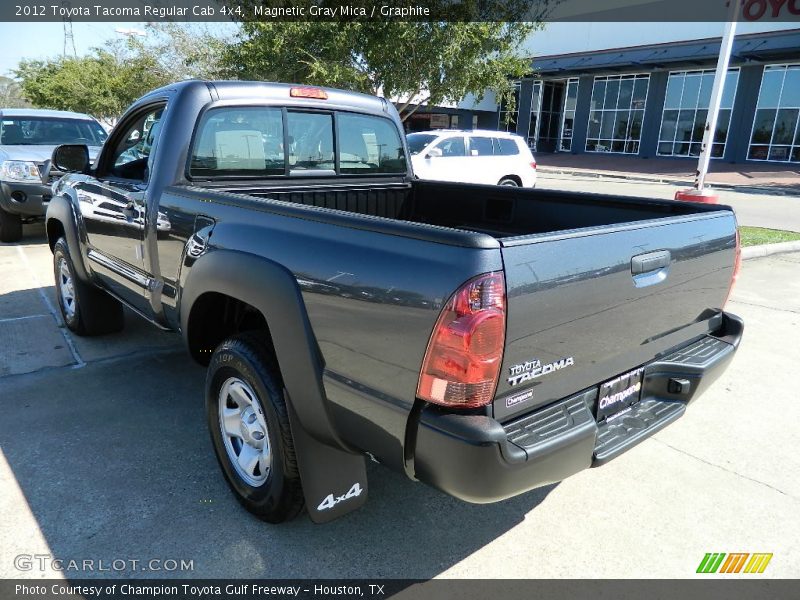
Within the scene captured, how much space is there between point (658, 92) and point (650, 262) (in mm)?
34511

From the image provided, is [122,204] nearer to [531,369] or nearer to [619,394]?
[531,369]

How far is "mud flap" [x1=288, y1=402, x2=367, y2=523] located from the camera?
2271mm

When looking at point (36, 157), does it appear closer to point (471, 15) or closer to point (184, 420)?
point (184, 420)

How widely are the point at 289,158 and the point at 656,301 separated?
229 cm

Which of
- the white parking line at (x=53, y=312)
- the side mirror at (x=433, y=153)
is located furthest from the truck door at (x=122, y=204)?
the side mirror at (x=433, y=153)

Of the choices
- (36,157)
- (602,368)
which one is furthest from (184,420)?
(36,157)

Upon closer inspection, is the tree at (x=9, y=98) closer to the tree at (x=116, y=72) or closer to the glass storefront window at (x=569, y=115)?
the tree at (x=116, y=72)

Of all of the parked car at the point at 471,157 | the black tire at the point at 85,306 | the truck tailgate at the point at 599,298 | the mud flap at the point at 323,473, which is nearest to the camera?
the truck tailgate at the point at 599,298

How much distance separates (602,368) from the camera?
223 cm

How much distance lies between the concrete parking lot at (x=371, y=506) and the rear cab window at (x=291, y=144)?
160 cm

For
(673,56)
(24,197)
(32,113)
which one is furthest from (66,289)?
(673,56)

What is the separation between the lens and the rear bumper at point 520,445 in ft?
5.82

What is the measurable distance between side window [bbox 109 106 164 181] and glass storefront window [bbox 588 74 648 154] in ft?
112

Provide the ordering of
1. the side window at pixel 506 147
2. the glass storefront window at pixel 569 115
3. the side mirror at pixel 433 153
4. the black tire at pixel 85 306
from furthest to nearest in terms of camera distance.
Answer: the glass storefront window at pixel 569 115 < the side window at pixel 506 147 < the side mirror at pixel 433 153 < the black tire at pixel 85 306
